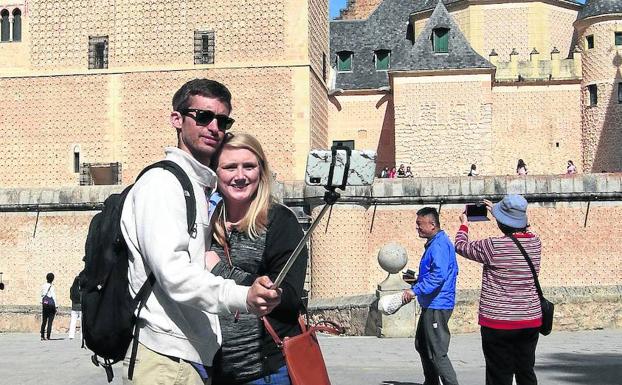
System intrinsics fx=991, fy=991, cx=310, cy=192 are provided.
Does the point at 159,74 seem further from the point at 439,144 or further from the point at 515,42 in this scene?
the point at 515,42

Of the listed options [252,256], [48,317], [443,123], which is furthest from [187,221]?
[443,123]

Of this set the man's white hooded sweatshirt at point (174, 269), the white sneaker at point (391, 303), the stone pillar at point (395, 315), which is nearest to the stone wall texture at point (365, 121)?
the stone pillar at point (395, 315)

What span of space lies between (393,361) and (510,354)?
4504 mm

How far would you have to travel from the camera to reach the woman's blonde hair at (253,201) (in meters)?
4.17

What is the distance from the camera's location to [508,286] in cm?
626

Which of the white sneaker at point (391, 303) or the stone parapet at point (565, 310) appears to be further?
the stone parapet at point (565, 310)

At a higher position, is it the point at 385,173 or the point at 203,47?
the point at 203,47

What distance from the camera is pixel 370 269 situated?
78.6 feet

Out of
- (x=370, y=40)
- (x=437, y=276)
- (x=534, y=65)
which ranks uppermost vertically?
(x=370, y=40)

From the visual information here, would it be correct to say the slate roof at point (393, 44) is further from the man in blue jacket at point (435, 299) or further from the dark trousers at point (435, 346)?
the dark trousers at point (435, 346)

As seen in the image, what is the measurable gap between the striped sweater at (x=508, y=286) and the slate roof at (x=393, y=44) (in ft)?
100

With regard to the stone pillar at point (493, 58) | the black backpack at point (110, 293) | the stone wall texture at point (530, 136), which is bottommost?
the black backpack at point (110, 293)

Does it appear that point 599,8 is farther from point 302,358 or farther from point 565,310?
point 302,358

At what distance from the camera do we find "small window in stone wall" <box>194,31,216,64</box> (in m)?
30.9
